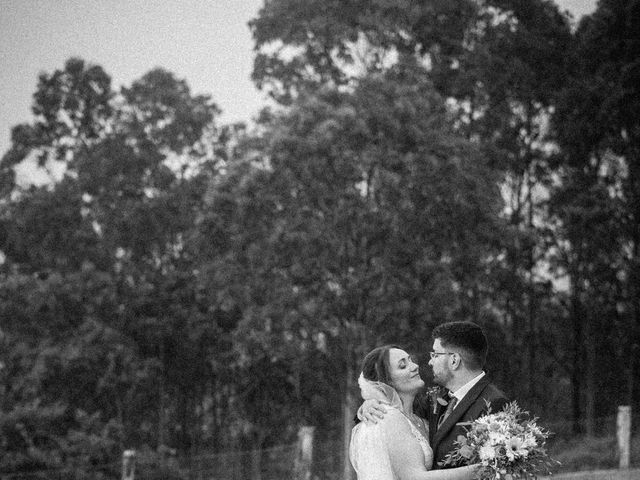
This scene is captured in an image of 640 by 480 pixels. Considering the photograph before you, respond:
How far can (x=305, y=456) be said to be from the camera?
18.1m

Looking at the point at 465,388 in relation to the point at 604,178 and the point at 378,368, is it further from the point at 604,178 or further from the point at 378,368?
the point at 604,178

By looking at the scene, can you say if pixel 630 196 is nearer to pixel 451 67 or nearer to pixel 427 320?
pixel 451 67

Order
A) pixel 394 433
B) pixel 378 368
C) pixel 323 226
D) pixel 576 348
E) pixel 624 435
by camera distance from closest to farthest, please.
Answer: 1. pixel 394 433
2. pixel 378 368
3. pixel 624 435
4. pixel 323 226
5. pixel 576 348

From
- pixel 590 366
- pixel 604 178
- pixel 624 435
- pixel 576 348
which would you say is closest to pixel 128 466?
pixel 624 435

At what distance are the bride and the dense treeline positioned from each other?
1646 cm

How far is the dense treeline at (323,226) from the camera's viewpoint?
23.0m

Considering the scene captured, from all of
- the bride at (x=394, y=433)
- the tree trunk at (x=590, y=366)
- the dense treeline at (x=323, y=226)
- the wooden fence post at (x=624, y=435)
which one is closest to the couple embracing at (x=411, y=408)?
the bride at (x=394, y=433)

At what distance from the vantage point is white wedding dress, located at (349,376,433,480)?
543 centimetres

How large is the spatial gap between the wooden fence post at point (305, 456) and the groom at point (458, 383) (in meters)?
12.6

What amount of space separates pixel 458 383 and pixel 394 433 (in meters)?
0.51

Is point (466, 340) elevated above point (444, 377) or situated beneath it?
elevated above

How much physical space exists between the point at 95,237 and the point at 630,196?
15.7 m

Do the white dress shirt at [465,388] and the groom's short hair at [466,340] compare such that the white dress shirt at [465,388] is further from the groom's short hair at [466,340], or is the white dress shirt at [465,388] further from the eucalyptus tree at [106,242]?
the eucalyptus tree at [106,242]

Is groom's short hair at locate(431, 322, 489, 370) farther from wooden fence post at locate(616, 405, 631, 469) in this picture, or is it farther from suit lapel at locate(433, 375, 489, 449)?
wooden fence post at locate(616, 405, 631, 469)
